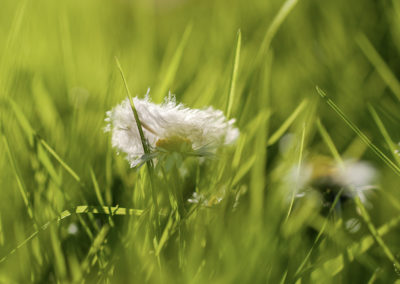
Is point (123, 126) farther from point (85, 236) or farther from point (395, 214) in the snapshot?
point (395, 214)

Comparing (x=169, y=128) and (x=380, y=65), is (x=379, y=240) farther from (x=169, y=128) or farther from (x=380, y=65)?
(x=380, y=65)

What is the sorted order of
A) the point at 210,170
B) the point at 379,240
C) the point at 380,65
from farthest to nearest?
the point at 380,65 → the point at 210,170 → the point at 379,240

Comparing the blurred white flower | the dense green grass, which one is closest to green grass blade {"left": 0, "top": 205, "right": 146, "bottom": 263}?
the dense green grass

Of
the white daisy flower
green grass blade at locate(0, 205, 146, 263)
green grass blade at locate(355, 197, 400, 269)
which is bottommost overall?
green grass blade at locate(355, 197, 400, 269)

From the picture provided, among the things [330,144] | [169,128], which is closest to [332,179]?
[330,144]

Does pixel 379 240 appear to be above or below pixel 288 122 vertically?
below

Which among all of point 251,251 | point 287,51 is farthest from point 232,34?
point 251,251

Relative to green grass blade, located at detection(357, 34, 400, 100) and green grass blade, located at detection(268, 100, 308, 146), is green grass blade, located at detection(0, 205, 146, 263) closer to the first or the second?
green grass blade, located at detection(268, 100, 308, 146)

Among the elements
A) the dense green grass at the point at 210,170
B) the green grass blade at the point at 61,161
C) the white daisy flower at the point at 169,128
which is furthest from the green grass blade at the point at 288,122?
the green grass blade at the point at 61,161
